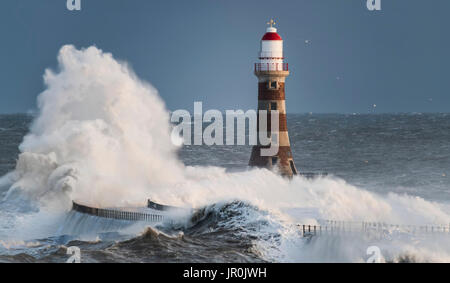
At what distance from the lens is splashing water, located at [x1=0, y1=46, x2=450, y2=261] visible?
24109mm

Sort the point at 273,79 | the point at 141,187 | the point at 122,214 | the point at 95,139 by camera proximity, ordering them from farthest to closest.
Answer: the point at 95,139
the point at 141,187
the point at 273,79
the point at 122,214

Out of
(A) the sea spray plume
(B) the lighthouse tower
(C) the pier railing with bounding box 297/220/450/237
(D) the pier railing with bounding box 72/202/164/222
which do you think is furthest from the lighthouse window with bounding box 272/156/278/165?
(C) the pier railing with bounding box 297/220/450/237

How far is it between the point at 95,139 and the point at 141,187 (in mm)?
3421

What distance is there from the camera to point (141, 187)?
34.7 m

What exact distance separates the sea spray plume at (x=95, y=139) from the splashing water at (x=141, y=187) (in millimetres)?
54

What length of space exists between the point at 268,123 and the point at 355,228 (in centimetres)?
976

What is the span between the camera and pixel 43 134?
37.6 m

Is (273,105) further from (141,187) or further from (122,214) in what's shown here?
(122,214)

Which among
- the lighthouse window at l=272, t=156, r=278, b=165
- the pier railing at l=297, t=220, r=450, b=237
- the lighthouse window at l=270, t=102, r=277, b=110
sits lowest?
the pier railing at l=297, t=220, r=450, b=237

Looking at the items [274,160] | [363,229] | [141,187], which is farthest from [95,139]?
[363,229]

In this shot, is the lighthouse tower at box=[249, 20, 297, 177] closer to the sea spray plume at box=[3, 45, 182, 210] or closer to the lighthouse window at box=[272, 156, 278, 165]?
the lighthouse window at box=[272, 156, 278, 165]

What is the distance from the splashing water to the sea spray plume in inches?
2.1
